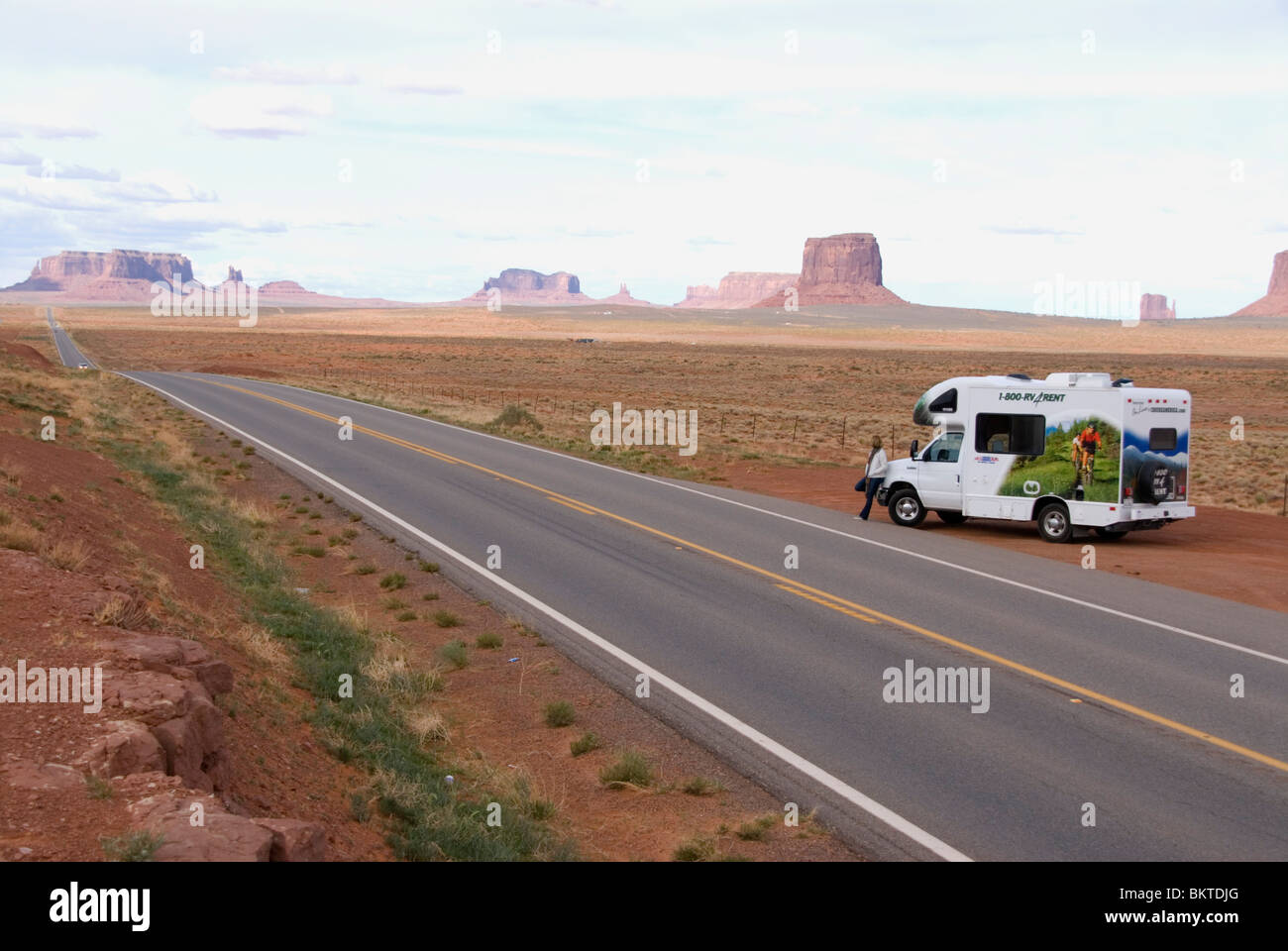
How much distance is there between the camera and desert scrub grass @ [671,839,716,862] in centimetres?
693

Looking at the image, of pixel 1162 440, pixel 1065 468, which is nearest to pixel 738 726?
pixel 1065 468

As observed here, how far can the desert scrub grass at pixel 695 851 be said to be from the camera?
693 centimetres

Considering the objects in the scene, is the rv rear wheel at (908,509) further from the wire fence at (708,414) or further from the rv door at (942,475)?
the wire fence at (708,414)

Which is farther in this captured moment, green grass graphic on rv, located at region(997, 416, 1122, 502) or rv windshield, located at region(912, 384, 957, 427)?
rv windshield, located at region(912, 384, 957, 427)

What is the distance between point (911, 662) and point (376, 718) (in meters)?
5.30

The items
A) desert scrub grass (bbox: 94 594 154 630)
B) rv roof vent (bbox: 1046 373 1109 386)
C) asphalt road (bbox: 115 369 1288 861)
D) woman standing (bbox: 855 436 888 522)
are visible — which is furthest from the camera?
woman standing (bbox: 855 436 888 522)

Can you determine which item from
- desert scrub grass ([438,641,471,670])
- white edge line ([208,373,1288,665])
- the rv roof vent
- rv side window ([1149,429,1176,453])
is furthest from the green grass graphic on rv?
desert scrub grass ([438,641,471,670])

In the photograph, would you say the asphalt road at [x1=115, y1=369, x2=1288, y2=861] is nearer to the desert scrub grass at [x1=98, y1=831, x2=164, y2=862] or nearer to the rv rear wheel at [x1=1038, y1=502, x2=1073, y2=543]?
the rv rear wheel at [x1=1038, y1=502, x2=1073, y2=543]

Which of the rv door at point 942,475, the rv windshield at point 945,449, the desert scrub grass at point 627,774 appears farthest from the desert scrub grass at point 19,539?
the rv windshield at point 945,449

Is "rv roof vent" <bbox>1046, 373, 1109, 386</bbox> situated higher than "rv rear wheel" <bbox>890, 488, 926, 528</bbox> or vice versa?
"rv roof vent" <bbox>1046, 373, 1109, 386</bbox>

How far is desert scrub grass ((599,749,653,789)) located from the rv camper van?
12907mm

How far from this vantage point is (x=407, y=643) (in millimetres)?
12023

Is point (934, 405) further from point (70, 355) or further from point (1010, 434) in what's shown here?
point (70, 355)

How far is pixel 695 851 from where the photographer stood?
698 cm
